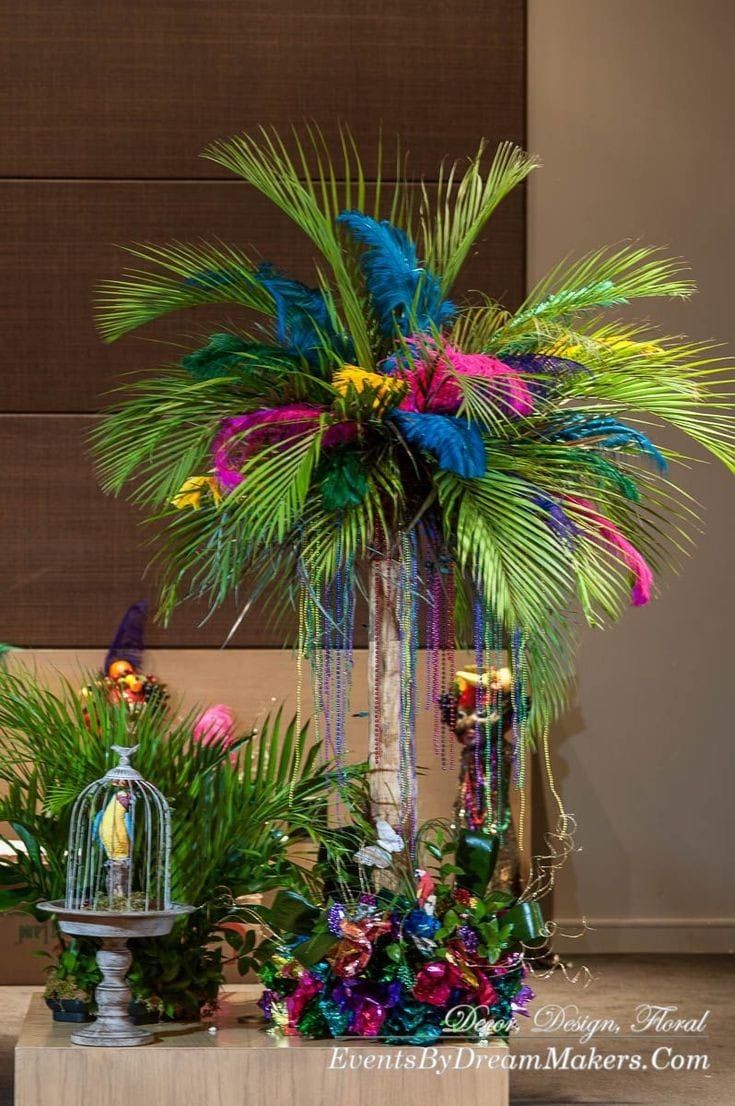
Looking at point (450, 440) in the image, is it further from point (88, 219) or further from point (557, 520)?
point (88, 219)

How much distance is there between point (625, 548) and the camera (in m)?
2.96

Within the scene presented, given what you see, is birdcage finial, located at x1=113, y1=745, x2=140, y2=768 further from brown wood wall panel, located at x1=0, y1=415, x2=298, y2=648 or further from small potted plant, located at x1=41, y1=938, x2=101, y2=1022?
brown wood wall panel, located at x1=0, y1=415, x2=298, y2=648

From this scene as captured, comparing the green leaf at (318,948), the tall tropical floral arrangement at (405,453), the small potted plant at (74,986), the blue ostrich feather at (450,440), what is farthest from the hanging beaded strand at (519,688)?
the small potted plant at (74,986)

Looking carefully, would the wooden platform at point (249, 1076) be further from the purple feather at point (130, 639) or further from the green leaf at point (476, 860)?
the purple feather at point (130, 639)

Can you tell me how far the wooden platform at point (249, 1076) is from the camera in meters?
2.76

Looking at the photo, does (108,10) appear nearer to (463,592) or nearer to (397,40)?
(397,40)

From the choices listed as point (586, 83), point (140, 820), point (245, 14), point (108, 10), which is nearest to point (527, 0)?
point (586, 83)

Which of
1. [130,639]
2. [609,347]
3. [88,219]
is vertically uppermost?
[88,219]

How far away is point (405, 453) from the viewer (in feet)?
9.81

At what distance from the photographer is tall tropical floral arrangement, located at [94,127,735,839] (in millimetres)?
2857

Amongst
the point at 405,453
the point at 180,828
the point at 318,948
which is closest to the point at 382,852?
the point at 318,948

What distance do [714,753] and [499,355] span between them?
9.96 feet

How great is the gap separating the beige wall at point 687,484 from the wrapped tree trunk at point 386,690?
2.74 meters

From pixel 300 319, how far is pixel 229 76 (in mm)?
2821
